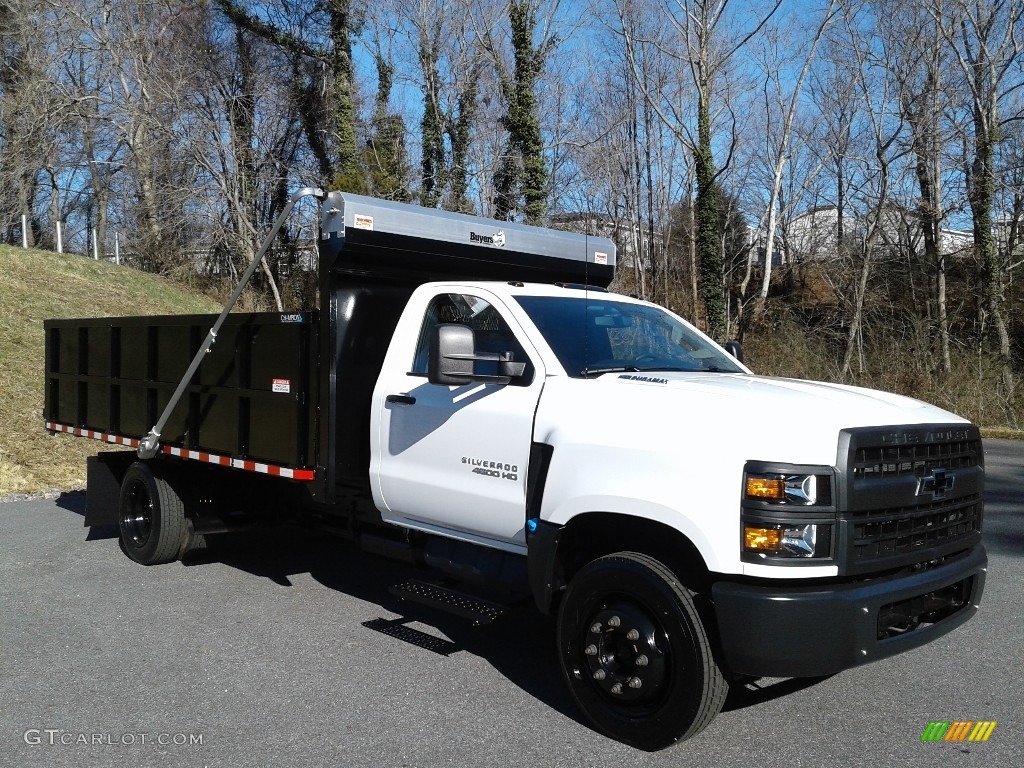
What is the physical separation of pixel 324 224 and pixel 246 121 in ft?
97.7

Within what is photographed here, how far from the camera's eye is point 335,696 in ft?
16.0

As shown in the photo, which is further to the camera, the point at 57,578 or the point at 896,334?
the point at 896,334

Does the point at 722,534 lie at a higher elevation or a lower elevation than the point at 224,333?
lower

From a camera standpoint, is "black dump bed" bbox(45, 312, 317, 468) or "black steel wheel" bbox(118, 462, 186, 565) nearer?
"black dump bed" bbox(45, 312, 317, 468)

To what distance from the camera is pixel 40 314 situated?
20.2m

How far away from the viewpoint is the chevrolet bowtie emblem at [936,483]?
13.8ft

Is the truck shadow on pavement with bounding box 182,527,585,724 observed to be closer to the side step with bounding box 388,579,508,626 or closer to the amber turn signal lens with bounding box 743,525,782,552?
the side step with bounding box 388,579,508,626

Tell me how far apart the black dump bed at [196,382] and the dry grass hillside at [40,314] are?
3.64 meters

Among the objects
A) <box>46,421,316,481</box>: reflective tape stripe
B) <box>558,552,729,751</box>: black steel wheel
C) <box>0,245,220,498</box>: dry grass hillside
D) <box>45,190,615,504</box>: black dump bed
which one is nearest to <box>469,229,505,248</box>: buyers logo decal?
<box>45,190,615,504</box>: black dump bed

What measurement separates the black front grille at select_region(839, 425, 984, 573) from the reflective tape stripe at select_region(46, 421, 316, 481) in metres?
3.39

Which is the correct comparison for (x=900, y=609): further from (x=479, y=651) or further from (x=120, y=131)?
(x=120, y=131)

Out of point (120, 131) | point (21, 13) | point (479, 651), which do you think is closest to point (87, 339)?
point (479, 651)

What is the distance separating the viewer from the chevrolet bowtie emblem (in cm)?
421

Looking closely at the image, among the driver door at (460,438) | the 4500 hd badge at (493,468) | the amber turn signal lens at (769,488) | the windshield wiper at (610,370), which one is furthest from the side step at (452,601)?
the amber turn signal lens at (769,488)
